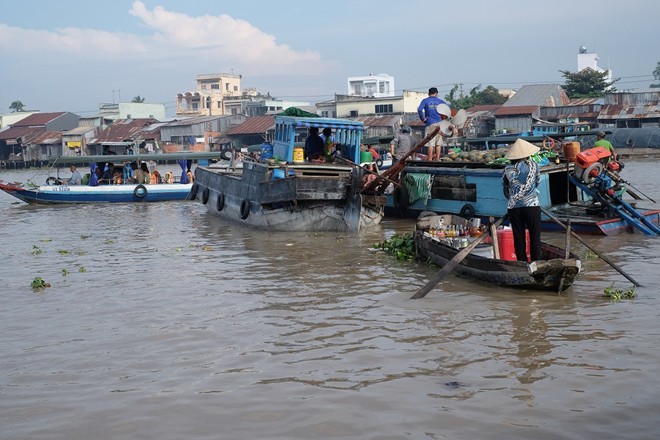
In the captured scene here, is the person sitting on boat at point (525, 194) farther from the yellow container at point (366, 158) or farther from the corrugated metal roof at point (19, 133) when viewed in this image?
the corrugated metal roof at point (19, 133)

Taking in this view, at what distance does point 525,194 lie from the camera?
8414mm

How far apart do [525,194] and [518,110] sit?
4079 centimetres

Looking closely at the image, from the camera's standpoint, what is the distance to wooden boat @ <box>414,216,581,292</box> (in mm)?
8000

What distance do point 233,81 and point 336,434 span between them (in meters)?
80.7

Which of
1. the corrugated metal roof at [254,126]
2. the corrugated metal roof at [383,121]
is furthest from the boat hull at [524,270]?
the corrugated metal roof at [254,126]

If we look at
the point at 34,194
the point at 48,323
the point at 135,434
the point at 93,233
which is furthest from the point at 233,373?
the point at 34,194

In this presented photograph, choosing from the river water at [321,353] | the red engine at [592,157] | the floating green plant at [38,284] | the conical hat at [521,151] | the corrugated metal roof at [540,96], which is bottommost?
the river water at [321,353]

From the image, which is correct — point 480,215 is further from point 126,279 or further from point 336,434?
point 336,434

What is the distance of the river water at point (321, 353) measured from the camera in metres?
5.03

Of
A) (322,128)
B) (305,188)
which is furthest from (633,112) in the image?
(305,188)

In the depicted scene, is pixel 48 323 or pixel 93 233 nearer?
pixel 48 323

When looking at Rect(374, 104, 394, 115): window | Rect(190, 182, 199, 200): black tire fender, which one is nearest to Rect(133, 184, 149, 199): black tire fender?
Rect(190, 182, 199, 200): black tire fender

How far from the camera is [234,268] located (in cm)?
1130

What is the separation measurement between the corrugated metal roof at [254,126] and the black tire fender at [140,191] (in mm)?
28097
